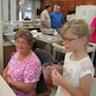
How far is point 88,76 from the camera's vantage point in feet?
2.90

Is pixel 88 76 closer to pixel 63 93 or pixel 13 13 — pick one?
pixel 63 93

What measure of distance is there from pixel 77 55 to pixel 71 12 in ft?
17.2

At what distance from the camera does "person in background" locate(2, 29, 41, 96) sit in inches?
53.5

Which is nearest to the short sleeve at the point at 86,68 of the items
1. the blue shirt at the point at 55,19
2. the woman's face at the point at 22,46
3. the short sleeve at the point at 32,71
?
the short sleeve at the point at 32,71

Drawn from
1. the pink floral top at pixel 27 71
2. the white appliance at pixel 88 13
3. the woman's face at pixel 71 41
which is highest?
the white appliance at pixel 88 13

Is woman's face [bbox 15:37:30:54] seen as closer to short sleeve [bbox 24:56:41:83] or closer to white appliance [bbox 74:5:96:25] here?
short sleeve [bbox 24:56:41:83]

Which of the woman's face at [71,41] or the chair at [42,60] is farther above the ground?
the woman's face at [71,41]

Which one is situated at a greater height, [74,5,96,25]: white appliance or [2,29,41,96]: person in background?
[74,5,96,25]: white appliance

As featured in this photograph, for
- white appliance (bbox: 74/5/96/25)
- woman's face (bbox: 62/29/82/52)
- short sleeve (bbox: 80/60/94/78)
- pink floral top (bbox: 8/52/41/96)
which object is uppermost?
white appliance (bbox: 74/5/96/25)

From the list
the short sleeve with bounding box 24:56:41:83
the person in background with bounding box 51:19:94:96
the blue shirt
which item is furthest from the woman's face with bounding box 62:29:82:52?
the blue shirt

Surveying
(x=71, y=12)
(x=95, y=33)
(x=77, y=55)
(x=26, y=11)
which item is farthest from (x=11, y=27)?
(x=26, y=11)

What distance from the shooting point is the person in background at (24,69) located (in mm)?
1358

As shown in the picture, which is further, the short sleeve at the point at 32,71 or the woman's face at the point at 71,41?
the short sleeve at the point at 32,71

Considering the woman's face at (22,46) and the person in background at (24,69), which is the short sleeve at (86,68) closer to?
the person in background at (24,69)
